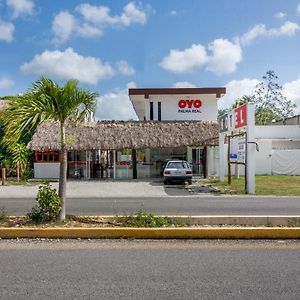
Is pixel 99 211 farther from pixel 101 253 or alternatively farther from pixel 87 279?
pixel 87 279

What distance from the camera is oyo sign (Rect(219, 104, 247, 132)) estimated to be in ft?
69.7

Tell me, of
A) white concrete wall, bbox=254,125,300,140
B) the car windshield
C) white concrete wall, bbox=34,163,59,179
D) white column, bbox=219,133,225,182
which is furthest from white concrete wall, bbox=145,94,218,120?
the car windshield

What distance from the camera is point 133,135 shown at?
3072cm

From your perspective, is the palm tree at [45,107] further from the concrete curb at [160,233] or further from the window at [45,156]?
the window at [45,156]

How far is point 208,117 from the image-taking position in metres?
35.2

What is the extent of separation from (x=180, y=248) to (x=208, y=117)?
92.2ft

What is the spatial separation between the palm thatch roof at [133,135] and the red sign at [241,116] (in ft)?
24.1

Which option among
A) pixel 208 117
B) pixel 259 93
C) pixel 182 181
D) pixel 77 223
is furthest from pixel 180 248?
pixel 259 93

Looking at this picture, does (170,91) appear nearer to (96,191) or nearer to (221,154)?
(221,154)

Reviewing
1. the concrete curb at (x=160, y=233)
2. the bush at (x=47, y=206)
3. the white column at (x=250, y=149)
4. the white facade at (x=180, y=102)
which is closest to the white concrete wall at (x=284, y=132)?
the white facade at (x=180, y=102)

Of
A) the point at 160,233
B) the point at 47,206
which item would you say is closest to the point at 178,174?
the point at 47,206

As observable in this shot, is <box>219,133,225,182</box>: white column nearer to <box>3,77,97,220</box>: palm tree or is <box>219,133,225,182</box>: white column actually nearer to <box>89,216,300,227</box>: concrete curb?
<box>89,216,300,227</box>: concrete curb

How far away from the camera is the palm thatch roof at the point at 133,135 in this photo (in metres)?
30.2

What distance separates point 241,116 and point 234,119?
5.38 ft
